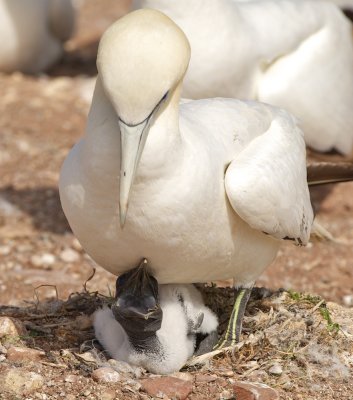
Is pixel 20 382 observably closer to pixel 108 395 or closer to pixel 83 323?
pixel 108 395

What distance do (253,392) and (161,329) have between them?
619mm

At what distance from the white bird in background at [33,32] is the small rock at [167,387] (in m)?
7.69

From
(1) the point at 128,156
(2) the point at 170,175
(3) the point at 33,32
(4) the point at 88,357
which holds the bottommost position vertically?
(3) the point at 33,32

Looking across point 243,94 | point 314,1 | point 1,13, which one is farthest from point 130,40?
point 1,13

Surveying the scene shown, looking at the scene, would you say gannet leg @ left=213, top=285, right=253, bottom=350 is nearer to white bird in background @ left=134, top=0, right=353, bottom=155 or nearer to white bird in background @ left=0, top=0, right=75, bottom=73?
white bird in background @ left=134, top=0, right=353, bottom=155

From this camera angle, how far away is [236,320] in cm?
555

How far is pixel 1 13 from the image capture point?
11984 mm

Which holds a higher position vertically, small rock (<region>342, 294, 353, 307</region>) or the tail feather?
the tail feather

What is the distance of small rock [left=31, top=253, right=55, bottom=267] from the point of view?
7.75 metres

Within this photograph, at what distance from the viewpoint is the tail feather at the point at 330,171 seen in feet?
19.6

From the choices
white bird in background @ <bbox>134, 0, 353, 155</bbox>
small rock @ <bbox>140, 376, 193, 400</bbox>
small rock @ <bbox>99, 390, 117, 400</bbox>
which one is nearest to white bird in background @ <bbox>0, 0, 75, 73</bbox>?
white bird in background @ <bbox>134, 0, 353, 155</bbox>

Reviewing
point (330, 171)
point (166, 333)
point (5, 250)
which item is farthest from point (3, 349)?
point (5, 250)

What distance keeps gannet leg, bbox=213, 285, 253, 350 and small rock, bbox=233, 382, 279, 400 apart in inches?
23.1

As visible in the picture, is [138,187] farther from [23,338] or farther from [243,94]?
[243,94]
